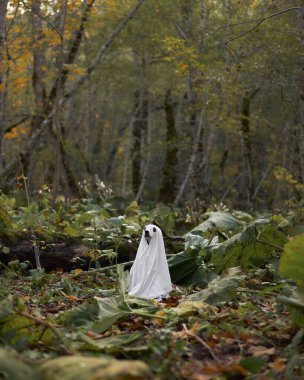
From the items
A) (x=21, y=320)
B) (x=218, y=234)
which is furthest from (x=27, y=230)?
(x=21, y=320)

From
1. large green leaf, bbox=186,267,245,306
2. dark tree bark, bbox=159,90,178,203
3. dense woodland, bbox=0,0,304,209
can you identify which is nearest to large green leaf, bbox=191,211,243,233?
large green leaf, bbox=186,267,245,306

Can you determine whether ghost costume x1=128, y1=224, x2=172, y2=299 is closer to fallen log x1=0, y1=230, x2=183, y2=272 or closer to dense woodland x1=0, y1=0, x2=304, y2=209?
fallen log x1=0, y1=230, x2=183, y2=272

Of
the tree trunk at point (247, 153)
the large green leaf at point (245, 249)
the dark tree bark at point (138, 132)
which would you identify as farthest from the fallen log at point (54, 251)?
the dark tree bark at point (138, 132)

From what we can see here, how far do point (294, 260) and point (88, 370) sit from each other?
265 cm

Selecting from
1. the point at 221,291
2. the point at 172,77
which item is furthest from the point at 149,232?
the point at 172,77

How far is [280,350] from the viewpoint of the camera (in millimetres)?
4797

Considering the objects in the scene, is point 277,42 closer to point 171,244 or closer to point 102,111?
point 171,244

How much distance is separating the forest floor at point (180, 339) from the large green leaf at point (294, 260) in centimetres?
42

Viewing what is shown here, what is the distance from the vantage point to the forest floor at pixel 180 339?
4.13 m

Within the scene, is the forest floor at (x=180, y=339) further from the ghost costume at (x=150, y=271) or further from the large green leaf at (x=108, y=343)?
the ghost costume at (x=150, y=271)

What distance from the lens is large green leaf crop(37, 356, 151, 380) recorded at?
304 cm

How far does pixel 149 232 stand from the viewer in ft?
25.6

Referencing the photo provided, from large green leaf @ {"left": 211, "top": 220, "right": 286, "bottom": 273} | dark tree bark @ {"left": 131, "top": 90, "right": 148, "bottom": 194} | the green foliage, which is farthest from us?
dark tree bark @ {"left": 131, "top": 90, "right": 148, "bottom": 194}

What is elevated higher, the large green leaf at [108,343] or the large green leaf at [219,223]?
the large green leaf at [219,223]
